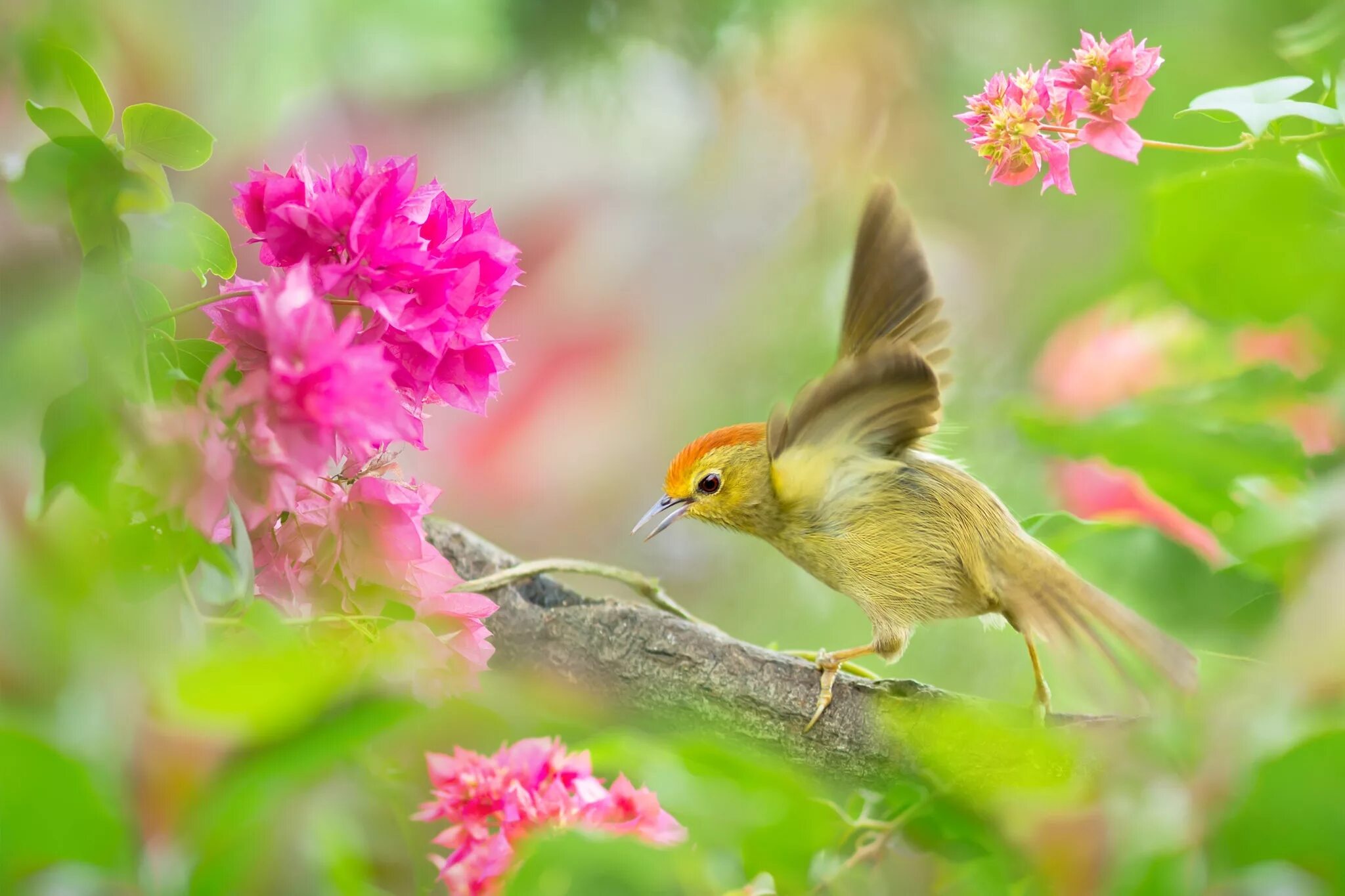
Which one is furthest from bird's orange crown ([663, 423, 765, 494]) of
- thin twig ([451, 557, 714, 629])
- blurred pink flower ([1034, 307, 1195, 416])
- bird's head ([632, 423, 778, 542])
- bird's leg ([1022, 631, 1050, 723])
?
blurred pink flower ([1034, 307, 1195, 416])

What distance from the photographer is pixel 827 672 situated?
588 millimetres

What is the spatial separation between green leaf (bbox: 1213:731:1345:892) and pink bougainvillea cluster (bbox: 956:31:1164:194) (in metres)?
0.29

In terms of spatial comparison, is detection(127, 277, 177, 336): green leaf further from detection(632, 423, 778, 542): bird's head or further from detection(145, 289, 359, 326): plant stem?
detection(632, 423, 778, 542): bird's head

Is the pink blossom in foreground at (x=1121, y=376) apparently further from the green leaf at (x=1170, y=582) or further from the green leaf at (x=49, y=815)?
the green leaf at (x=49, y=815)

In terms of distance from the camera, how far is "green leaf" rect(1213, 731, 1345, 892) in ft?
0.69

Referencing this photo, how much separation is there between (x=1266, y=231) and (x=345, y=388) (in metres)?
0.26

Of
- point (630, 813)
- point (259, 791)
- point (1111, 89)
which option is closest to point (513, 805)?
point (630, 813)

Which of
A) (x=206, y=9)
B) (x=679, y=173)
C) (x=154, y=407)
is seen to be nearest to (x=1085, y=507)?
(x=154, y=407)

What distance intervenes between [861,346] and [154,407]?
37 centimetres

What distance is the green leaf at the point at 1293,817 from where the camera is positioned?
212 mm

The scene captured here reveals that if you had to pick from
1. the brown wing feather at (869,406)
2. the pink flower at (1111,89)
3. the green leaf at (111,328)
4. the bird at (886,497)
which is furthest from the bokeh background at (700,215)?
the green leaf at (111,328)

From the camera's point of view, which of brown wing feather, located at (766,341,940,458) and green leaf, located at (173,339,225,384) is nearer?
green leaf, located at (173,339,225,384)

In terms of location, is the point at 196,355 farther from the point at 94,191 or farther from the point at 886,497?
the point at 886,497

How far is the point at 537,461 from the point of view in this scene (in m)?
1.77
